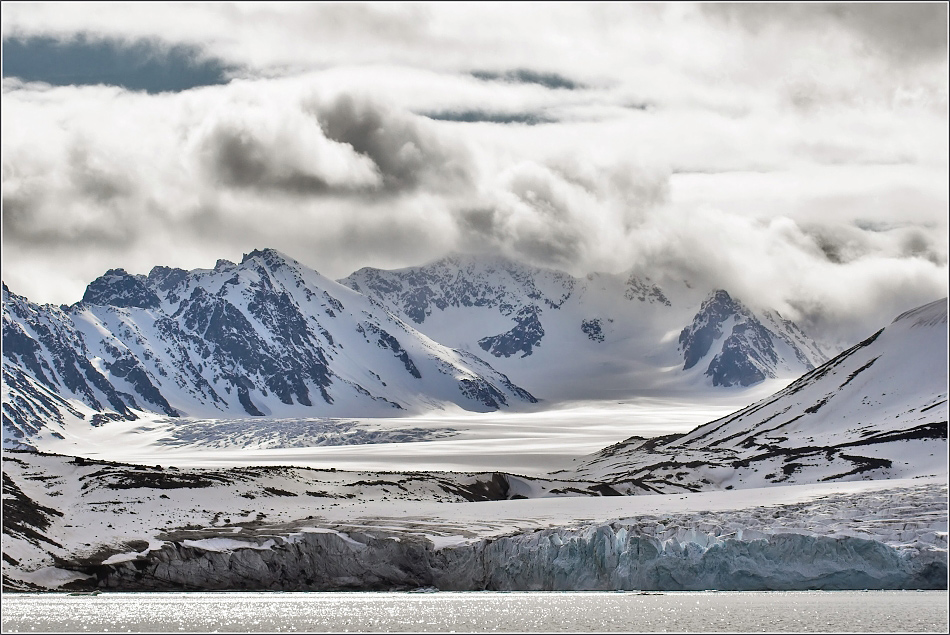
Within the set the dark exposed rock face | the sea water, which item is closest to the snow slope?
the dark exposed rock face

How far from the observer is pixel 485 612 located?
115 metres

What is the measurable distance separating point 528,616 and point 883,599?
121ft

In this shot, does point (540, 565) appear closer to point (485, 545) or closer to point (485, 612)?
point (485, 545)

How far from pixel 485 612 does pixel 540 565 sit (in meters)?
25.5

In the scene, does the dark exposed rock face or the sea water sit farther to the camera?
the dark exposed rock face

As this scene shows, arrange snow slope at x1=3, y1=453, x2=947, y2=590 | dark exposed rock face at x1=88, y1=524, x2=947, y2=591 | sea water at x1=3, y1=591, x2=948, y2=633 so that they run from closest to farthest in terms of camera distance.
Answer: sea water at x1=3, y1=591, x2=948, y2=633 → dark exposed rock face at x1=88, y1=524, x2=947, y2=591 → snow slope at x1=3, y1=453, x2=947, y2=590

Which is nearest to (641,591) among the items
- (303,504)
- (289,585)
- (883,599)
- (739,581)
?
(739,581)

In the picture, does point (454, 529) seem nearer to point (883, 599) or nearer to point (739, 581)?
point (739, 581)

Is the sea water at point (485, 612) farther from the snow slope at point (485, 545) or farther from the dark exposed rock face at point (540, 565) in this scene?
the snow slope at point (485, 545)

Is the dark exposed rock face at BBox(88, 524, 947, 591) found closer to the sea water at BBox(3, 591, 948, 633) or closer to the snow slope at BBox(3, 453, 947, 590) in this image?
the snow slope at BBox(3, 453, 947, 590)

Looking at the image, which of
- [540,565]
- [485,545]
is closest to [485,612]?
A: [540,565]

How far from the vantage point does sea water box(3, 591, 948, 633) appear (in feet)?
331

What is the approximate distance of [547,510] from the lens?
171 m

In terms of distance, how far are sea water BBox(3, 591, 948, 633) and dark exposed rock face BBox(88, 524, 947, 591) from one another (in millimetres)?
1669
